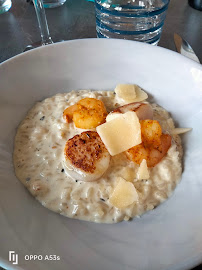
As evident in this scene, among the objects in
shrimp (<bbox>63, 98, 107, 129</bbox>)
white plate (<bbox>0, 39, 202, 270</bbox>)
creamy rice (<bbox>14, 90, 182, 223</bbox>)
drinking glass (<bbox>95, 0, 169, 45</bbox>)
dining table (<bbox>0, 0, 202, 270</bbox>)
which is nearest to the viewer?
white plate (<bbox>0, 39, 202, 270</bbox>)

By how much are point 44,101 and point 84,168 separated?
0.58 m

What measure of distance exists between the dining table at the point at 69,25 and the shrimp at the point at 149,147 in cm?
108

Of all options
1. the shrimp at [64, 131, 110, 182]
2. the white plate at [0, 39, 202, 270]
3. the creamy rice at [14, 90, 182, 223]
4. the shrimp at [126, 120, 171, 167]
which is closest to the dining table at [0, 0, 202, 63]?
the white plate at [0, 39, 202, 270]

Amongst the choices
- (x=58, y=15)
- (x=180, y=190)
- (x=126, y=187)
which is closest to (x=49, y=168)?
(x=126, y=187)

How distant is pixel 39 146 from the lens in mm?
1341

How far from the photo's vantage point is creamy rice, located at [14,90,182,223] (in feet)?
3.67

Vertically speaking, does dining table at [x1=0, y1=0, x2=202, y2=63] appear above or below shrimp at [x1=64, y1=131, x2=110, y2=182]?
above

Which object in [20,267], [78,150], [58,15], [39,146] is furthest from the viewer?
[58,15]

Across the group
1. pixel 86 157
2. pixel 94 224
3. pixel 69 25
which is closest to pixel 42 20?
pixel 69 25

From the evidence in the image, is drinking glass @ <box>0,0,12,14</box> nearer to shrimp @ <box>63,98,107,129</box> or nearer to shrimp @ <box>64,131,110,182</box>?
shrimp @ <box>63,98,107,129</box>

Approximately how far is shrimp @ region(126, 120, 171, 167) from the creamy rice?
0.04m

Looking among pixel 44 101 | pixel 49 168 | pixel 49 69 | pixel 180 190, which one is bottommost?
pixel 180 190

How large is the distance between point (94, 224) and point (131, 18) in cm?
151

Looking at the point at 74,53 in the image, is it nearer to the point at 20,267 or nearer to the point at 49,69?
the point at 49,69
